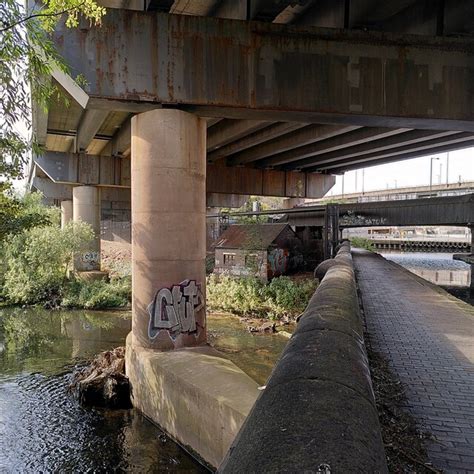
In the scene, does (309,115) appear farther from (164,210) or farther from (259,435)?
(259,435)

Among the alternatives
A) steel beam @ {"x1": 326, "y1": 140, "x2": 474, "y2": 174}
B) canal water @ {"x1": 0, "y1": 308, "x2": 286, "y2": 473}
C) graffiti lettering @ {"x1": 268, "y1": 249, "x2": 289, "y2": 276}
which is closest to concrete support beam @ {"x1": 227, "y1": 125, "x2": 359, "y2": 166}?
graffiti lettering @ {"x1": 268, "y1": 249, "x2": 289, "y2": 276}

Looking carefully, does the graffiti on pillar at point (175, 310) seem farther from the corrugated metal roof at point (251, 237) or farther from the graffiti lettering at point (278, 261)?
the corrugated metal roof at point (251, 237)

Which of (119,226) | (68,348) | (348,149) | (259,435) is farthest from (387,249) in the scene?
(259,435)

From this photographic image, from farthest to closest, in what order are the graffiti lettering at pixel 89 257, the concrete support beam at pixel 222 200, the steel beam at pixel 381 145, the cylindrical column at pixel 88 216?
the concrete support beam at pixel 222 200, the graffiti lettering at pixel 89 257, the cylindrical column at pixel 88 216, the steel beam at pixel 381 145

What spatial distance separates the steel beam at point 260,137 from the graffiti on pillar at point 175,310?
8155 millimetres

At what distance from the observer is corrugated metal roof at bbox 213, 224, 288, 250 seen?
24.0 metres

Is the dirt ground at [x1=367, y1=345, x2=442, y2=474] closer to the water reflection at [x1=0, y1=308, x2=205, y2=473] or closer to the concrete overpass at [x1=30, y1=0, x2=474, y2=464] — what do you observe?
the concrete overpass at [x1=30, y1=0, x2=474, y2=464]

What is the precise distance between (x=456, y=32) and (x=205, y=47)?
17.0 ft

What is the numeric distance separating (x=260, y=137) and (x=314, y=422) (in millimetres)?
15700

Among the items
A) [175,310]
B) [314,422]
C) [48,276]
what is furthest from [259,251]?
[314,422]

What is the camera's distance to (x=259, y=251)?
925 inches

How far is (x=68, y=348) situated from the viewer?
47.8ft

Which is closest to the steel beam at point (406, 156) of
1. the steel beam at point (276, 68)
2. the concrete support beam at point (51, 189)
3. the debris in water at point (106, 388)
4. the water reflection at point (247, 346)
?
the steel beam at point (276, 68)

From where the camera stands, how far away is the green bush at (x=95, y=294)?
2175cm
